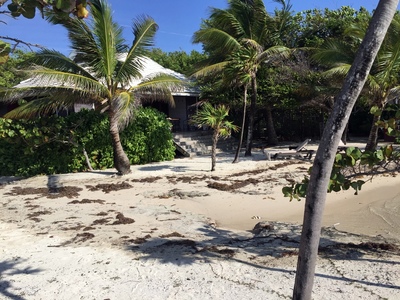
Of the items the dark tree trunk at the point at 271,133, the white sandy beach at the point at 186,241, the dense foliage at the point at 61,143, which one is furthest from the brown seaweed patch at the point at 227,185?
the dark tree trunk at the point at 271,133

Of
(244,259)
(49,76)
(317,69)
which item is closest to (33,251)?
(244,259)

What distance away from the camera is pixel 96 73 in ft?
39.2

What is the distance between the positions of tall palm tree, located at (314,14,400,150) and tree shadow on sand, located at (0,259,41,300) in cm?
1069

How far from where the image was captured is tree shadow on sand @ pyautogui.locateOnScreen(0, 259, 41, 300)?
159 inches

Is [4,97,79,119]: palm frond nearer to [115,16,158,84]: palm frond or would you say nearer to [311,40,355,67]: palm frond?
[115,16,158,84]: palm frond

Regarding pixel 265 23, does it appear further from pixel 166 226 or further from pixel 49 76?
pixel 166 226

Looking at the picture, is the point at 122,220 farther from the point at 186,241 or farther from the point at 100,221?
the point at 186,241

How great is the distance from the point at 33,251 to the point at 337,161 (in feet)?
14.9

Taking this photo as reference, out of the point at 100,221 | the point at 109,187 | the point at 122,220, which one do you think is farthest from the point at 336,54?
the point at 100,221

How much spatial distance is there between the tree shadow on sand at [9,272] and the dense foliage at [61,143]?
8.35 m

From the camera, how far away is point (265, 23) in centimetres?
1548

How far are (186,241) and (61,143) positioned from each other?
30.1 ft

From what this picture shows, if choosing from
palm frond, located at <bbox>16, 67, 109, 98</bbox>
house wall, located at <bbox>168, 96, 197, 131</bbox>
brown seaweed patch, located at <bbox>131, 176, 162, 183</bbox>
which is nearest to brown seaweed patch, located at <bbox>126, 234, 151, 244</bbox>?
brown seaweed patch, located at <bbox>131, 176, 162, 183</bbox>

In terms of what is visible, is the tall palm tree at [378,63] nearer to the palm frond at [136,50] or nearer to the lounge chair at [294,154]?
the lounge chair at [294,154]
